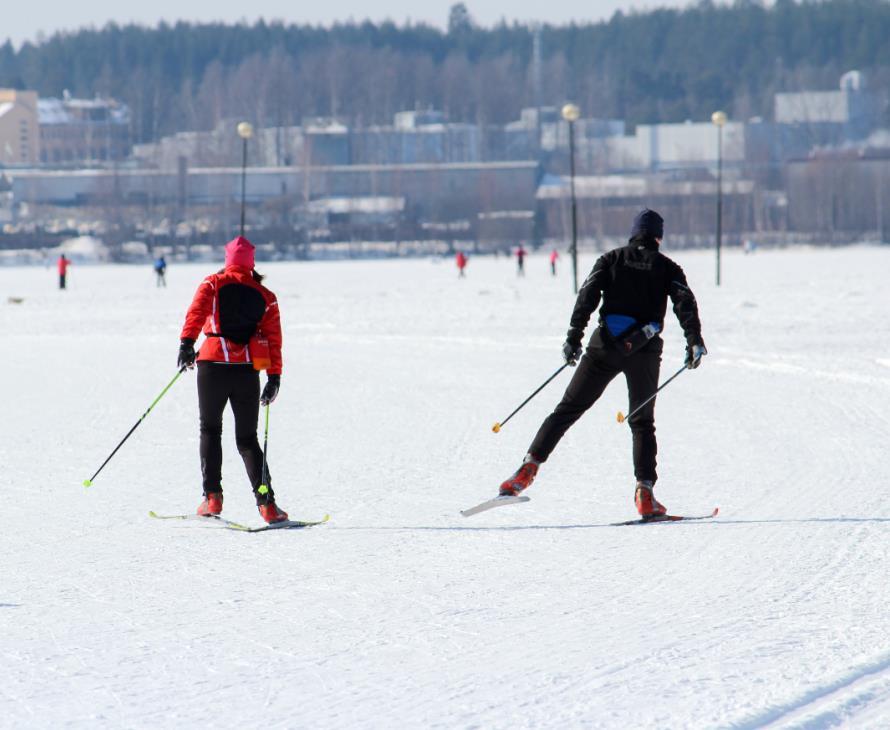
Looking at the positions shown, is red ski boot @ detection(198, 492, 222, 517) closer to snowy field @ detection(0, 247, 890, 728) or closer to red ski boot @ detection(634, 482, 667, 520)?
snowy field @ detection(0, 247, 890, 728)

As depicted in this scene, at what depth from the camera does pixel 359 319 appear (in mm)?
24141

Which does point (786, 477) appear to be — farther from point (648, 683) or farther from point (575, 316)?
point (648, 683)

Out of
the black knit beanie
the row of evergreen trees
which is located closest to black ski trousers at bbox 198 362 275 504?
the black knit beanie

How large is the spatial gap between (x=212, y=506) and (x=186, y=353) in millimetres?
670

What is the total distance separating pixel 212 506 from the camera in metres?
6.83

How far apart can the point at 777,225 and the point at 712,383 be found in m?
87.1

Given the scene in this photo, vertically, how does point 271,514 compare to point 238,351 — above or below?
below

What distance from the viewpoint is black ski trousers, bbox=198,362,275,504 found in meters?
6.69

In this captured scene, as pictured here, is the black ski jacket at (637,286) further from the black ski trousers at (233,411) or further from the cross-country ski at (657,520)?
the black ski trousers at (233,411)

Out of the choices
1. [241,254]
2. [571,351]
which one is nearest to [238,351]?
[241,254]

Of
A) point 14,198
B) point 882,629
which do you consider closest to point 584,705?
point 882,629

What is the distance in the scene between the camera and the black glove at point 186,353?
6.70 metres

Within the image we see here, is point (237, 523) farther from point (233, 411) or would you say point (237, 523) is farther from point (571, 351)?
point (571, 351)

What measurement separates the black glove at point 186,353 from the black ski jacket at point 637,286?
1.62 metres
